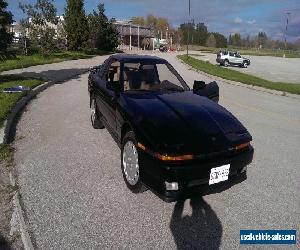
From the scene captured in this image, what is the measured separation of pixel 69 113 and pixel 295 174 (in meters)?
5.77

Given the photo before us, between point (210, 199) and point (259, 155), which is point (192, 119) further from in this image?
point (259, 155)

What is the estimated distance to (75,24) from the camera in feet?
130

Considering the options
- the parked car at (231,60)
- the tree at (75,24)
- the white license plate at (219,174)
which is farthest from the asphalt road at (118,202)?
the tree at (75,24)

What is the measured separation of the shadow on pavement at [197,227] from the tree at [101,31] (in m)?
46.2

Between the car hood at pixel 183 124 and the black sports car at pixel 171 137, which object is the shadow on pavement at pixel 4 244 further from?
the car hood at pixel 183 124

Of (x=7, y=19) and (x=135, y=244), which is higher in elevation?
(x=7, y=19)

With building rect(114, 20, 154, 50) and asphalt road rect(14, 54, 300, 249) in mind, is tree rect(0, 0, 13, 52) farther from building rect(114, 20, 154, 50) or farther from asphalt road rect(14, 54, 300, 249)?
building rect(114, 20, 154, 50)

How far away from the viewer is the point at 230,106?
10258 millimetres

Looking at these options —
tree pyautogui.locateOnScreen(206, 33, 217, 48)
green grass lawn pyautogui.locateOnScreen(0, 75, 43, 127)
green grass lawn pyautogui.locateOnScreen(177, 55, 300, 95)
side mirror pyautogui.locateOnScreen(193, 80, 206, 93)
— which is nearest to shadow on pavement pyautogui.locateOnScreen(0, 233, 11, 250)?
side mirror pyautogui.locateOnScreen(193, 80, 206, 93)

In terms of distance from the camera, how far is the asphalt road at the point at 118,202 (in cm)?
340

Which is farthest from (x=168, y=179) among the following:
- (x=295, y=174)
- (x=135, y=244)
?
(x=295, y=174)

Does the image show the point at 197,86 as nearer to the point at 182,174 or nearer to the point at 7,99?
the point at 182,174

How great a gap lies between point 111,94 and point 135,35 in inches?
3212

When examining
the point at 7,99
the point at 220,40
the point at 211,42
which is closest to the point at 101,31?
the point at 7,99
